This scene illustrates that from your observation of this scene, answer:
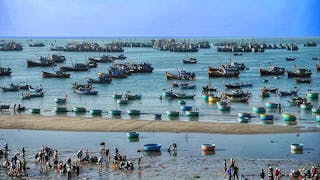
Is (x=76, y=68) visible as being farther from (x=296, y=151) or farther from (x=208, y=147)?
(x=296, y=151)

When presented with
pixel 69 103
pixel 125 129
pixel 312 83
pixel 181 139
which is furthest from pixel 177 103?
pixel 312 83

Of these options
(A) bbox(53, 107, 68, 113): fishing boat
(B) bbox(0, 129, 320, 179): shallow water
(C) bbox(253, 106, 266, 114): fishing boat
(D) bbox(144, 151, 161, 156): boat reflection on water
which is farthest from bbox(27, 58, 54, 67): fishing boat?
(D) bbox(144, 151, 161, 156): boat reflection on water

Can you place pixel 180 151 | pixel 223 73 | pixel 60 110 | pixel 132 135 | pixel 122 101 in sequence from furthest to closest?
1. pixel 223 73
2. pixel 122 101
3. pixel 60 110
4. pixel 132 135
5. pixel 180 151

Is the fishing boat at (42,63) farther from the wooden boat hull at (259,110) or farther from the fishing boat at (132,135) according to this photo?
the fishing boat at (132,135)

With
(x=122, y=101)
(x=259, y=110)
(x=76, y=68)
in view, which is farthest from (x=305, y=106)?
(x=76, y=68)

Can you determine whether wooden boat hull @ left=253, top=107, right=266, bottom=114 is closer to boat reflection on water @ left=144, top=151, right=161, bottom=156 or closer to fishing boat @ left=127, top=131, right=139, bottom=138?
fishing boat @ left=127, top=131, right=139, bottom=138

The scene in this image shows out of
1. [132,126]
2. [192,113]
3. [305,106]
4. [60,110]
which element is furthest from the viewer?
[305,106]

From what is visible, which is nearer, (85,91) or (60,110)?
(60,110)
